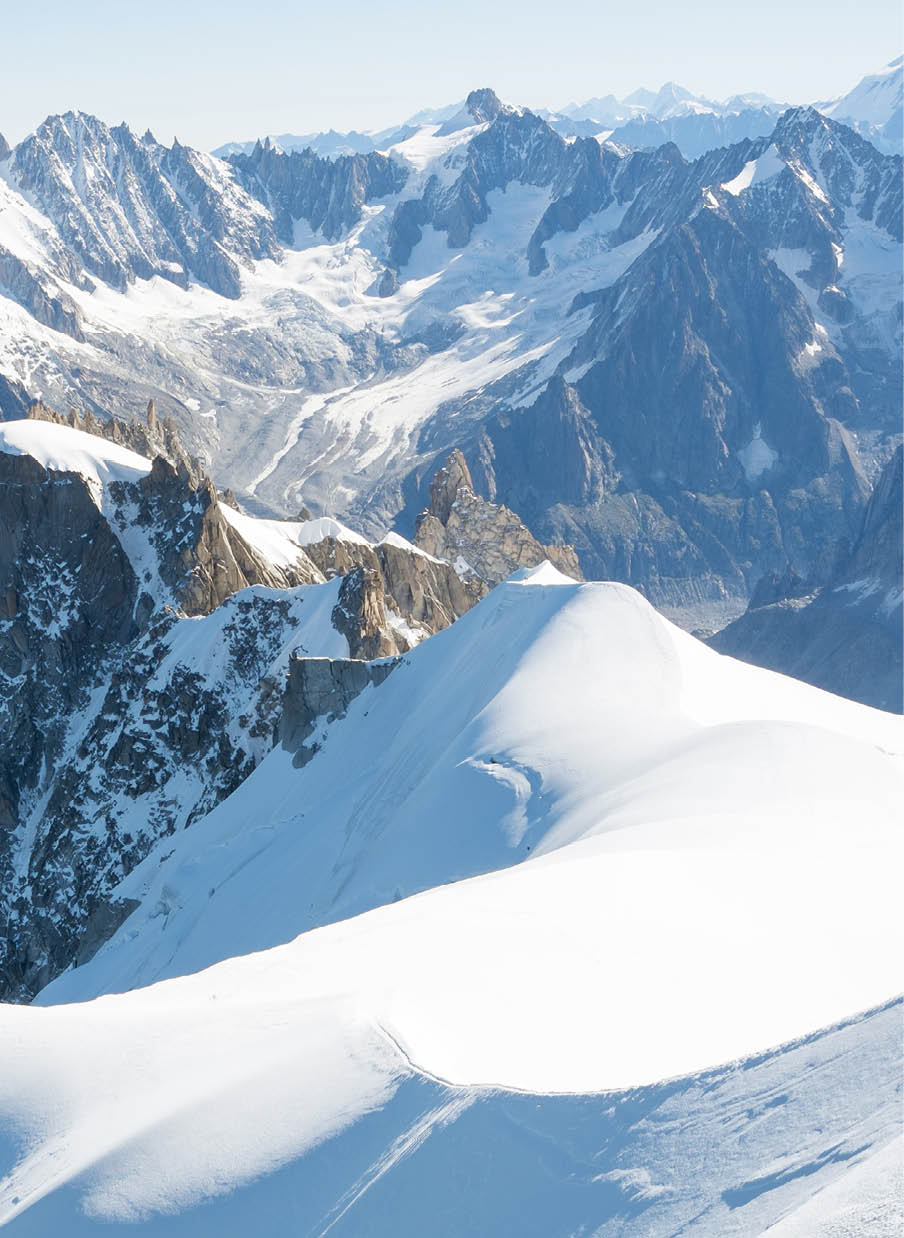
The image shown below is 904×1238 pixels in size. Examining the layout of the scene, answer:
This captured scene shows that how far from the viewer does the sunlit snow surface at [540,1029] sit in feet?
71.3

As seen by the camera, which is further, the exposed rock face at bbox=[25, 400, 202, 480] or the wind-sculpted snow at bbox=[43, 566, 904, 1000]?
the exposed rock face at bbox=[25, 400, 202, 480]

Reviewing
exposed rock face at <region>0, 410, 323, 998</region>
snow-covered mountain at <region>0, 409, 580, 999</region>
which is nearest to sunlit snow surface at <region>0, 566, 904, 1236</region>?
snow-covered mountain at <region>0, 409, 580, 999</region>

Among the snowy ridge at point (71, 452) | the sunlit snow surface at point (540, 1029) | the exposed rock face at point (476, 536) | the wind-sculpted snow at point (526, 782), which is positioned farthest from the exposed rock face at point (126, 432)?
the sunlit snow surface at point (540, 1029)

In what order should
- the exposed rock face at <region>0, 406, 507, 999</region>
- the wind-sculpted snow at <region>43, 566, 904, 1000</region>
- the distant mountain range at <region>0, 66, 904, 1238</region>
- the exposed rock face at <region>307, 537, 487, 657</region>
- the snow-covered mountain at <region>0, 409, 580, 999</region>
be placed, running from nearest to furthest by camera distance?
the distant mountain range at <region>0, 66, 904, 1238</region> < the wind-sculpted snow at <region>43, 566, 904, 1000</region> < the exposed rock face at <region>0, 406, 507, 999</region> < the snow-covered mountain at <region>0, 409, 580, 999</region> < the exposed rock face at <region>307, 537, 487, 657</region>

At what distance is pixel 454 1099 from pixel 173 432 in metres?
141

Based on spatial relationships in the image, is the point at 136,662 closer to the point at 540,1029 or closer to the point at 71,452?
Result: the point at 71,452

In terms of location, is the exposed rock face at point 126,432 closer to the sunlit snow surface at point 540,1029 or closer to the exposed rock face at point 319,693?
the exposed rock face at point 319,693

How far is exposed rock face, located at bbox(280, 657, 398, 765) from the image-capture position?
7844 centimetres

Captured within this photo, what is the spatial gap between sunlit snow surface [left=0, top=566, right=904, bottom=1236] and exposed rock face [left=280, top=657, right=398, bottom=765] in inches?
812

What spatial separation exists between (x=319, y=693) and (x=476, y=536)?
78.2 meters

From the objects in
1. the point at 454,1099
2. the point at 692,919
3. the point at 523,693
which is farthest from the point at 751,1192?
the point at 523,693

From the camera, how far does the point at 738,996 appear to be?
28.4 m

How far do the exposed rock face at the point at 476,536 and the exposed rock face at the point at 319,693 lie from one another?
63.4m

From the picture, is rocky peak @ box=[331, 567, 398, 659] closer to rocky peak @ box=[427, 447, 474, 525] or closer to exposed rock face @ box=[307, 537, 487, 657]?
exposed rock face @ box=[307, 537, 487, 657]
